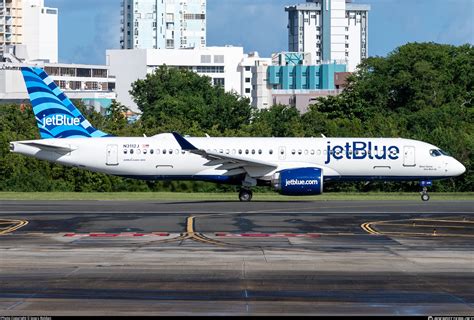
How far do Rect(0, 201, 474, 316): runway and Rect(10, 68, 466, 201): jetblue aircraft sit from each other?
7670 mm

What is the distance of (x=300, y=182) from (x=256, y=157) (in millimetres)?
3589

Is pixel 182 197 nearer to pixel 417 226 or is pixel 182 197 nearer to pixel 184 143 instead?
pixel 184 143

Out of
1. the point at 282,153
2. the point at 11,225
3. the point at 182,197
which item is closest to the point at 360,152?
the point at 282,153

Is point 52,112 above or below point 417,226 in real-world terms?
above

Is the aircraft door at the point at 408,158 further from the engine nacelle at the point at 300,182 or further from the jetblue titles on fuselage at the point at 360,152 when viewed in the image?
the engine nacelle at the point at 300,182

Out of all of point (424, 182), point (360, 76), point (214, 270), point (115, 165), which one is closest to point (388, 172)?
point (424, 182)

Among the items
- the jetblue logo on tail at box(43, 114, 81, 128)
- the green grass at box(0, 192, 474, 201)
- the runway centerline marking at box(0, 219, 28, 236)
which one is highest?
the jetblue logo on tail at box(43, 114, 81, 128)

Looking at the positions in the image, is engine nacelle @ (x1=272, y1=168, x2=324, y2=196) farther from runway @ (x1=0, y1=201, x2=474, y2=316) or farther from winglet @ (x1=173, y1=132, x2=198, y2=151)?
runway @ (x1=0, y1=201, x2=474, y2=316)

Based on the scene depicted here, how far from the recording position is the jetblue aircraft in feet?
171

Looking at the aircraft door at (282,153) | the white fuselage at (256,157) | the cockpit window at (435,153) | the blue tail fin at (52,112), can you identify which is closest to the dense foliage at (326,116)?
the white fuselage at (256,157)

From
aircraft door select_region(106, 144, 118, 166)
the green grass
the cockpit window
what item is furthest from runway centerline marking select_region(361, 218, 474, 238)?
aircraft door select_region(106, 144, 118, 166)

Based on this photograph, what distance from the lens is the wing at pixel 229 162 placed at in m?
49.9

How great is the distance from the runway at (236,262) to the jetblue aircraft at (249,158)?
767 centimetres

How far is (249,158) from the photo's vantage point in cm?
5247
